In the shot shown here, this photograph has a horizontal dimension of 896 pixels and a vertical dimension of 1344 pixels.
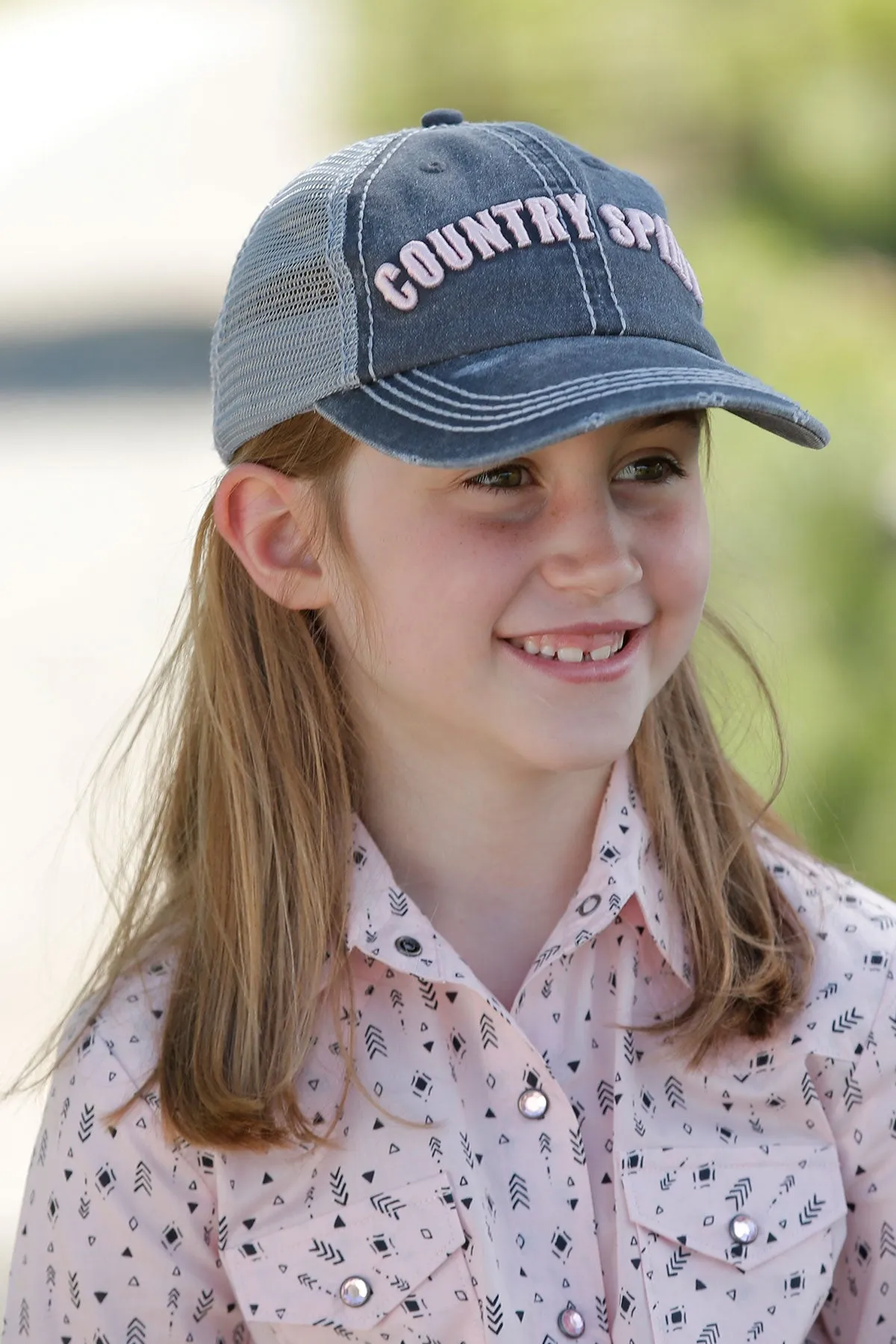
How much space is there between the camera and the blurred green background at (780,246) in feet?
9.73

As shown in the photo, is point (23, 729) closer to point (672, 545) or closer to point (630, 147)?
point (630, 147)

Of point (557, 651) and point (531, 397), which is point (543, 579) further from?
point (531, 397)

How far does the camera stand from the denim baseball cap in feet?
4.18

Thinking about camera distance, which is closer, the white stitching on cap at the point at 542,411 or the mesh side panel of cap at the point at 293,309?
the white stitching on cap at the point at 542,411

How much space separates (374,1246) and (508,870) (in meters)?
0.35

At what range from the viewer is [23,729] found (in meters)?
4.56

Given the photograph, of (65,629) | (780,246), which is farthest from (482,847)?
(65,629)

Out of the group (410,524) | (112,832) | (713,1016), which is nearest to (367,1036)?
(713,1016)

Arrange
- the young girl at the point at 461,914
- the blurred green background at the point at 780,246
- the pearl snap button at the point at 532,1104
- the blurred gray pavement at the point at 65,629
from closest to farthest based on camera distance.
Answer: the young girl at the point at 461,914
the pearl snap button at the point at 532,1104
the blurred green background at the point at 780,246
the blurred gray pavement at the point at 65,629

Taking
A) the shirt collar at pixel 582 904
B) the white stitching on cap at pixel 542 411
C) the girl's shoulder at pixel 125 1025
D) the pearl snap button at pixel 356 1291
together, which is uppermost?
the white stitching on cap at pixel 542 411

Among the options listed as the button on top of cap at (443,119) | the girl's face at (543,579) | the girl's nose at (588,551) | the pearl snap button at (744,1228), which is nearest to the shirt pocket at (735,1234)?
the pearl snap button at (744,1228)

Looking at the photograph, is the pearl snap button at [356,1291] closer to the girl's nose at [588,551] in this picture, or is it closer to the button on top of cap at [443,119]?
the girl's nose at [588,551]

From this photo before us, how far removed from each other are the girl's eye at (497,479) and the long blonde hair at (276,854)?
129mm

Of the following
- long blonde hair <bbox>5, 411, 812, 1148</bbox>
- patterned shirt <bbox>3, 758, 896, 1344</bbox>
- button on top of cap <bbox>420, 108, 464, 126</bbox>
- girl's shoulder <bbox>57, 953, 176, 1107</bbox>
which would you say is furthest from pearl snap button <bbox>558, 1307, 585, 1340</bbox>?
button on top of cap <bbox>420, 108, 464, 126</bbox>
